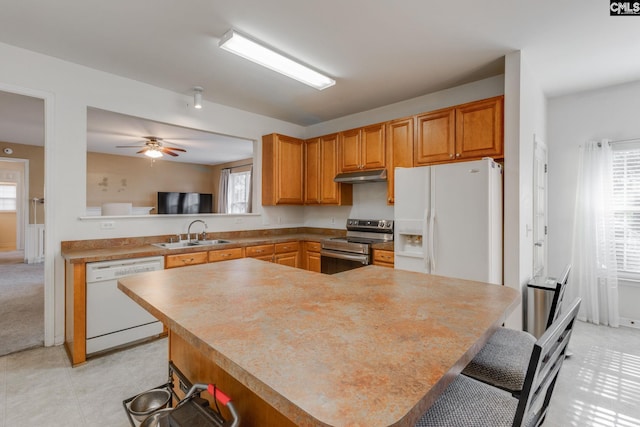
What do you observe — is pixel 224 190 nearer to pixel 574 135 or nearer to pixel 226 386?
pixel 574 135

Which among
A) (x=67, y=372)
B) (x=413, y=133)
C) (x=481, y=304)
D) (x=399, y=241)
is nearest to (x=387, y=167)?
(x=413, y=133)

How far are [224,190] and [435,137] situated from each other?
6.91m

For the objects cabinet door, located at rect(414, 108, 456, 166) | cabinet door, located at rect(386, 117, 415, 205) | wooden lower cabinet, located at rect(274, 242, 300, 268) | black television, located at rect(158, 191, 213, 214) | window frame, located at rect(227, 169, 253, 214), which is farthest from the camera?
black television, located at rect(158, 191, 213, 214)

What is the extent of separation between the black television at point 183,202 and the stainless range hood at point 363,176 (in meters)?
5.95

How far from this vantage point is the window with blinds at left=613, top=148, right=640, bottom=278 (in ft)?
10.8

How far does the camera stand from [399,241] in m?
3.16

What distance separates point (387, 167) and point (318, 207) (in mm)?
1563

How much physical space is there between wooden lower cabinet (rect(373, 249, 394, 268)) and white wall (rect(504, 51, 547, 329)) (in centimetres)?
107

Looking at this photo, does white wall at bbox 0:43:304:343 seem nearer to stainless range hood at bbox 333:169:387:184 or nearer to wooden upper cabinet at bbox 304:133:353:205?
wooden upper cabinet at bbox 304:133:353:205

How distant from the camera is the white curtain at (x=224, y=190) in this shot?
8781mm

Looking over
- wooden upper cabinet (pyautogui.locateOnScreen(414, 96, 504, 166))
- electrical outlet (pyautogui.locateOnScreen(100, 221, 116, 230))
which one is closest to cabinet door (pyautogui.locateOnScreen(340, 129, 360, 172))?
wooden upper cabinet (pyautogui.locateOnScreen(414, 96, 504, 166))

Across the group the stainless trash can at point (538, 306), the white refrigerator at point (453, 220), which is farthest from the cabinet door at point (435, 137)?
the stainless trash can at point (538, 306)

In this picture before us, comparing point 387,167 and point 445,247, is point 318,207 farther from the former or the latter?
point 445,247

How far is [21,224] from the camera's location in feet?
23.7
